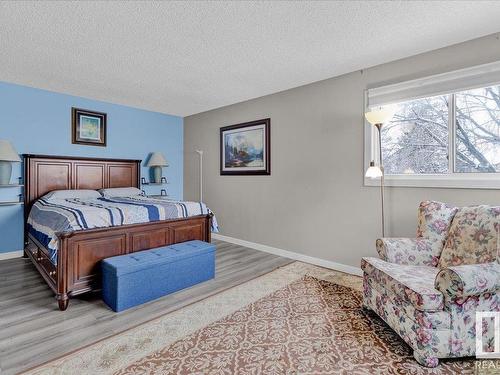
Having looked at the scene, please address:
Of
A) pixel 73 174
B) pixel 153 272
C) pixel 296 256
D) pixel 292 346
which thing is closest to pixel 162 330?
pixel 153 272

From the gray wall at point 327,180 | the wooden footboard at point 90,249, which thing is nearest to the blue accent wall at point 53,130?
the wooden footboard at point 90,249

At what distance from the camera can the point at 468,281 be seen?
5.41 feet

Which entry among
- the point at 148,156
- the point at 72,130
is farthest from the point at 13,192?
the point at 148,156

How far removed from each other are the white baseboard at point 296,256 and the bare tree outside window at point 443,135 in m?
1.24

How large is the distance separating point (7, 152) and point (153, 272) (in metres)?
2.71

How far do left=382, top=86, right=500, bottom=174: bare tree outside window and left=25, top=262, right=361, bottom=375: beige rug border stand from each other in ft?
4.83

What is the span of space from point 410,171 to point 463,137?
0.56 m

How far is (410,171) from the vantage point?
10.0 ft

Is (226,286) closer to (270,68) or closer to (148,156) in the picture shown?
(270,68)

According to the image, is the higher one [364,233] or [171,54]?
[171,54]

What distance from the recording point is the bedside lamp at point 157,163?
523cm

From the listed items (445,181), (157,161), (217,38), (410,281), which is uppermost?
(217,38)

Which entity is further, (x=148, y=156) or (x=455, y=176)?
(x=148, y=156)

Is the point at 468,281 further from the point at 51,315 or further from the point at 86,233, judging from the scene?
the point at 51,315
